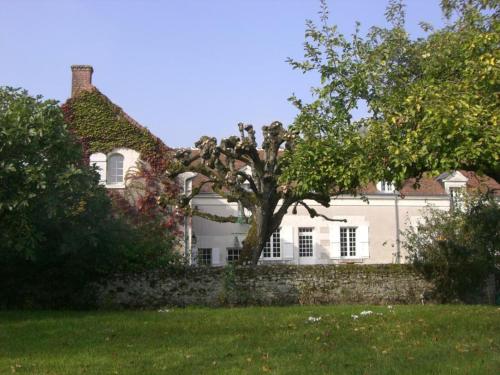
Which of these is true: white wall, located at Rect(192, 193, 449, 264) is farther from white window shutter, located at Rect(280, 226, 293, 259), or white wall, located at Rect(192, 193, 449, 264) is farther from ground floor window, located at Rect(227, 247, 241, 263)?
ground floor window, located at Rect(227, 247, 241, 263)

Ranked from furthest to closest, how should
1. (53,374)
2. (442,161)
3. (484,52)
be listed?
(484,52) → (442,161) → (53,374)

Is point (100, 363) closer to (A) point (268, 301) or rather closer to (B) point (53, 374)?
(B) point (53, 374)

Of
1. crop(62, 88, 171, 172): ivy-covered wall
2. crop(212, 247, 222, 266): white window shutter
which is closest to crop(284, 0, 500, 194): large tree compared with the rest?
crop(62, 88, 171, 172): ivy-covered wall

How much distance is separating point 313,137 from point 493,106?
3990 mm

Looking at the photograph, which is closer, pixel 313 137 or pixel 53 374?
pixel 53 374

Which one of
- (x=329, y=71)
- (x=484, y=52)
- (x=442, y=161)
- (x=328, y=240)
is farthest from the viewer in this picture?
(x=328, y=240)

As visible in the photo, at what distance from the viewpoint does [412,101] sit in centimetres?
1093

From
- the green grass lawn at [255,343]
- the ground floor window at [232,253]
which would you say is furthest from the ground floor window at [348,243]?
the green grass lawn at [255,343]

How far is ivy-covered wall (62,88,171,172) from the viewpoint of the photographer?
26500 mm

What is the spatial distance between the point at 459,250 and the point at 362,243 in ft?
42.5

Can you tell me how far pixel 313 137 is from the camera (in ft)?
44.1

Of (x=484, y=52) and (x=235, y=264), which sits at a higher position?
(x=484, y=52)

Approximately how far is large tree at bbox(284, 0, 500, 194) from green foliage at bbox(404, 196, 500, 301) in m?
7.48

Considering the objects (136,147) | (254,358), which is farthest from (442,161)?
(136,147)
